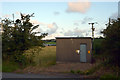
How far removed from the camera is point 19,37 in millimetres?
14805

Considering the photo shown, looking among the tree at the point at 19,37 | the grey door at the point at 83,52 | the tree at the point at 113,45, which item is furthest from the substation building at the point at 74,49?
the tree at the point at 113,45

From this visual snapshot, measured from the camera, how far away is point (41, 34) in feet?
51.7

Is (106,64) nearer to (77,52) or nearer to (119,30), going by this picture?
(119,30)

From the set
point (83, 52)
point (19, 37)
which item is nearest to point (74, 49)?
point (83, 52)

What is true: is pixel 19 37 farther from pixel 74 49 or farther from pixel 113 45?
pixel 113 45

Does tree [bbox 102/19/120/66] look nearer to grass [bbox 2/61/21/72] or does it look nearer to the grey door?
the grey door

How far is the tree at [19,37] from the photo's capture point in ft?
48.7

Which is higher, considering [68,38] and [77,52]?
[68,38]

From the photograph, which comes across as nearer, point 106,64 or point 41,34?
point 106,64

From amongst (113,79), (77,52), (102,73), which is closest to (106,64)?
(102,73)

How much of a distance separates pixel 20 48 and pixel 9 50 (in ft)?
3.45

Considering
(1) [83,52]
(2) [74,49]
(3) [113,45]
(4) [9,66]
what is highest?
(3) [113,45]

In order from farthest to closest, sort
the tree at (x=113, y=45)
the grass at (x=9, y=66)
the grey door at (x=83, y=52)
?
the grey door at (x=83, y=52)
the grass at (x=9, y=66)
the tree at (x=113, y=45)

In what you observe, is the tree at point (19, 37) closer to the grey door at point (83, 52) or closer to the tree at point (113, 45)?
the grey door at point (83, 52)
